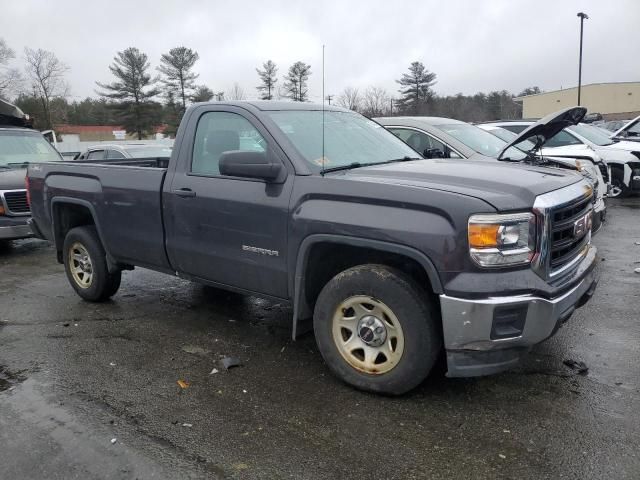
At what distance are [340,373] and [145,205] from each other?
230cm

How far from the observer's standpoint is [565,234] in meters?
3.45

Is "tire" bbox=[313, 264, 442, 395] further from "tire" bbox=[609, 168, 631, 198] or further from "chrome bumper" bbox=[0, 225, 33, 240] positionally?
"tire" bbox=[609, 168, 631, 198]

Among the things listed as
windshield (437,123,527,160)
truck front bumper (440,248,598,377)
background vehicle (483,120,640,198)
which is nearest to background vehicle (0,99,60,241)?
windshield (437,123,527,160)

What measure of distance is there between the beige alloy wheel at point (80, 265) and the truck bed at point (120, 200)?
41cm

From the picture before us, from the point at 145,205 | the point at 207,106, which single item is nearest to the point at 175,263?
the point at 145,205

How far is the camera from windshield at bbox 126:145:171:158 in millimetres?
10152

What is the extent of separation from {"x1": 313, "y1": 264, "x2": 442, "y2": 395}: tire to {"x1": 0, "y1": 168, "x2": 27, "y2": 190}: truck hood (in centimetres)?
669

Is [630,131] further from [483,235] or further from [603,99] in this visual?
[603,99]

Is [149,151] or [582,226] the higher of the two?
[149,151]

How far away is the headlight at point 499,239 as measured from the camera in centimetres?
304

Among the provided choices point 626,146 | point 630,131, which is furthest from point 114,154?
point 630,131

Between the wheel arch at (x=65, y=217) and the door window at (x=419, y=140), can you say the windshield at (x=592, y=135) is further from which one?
the wheel arch at (x=65, y=217)

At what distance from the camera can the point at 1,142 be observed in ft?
31.9

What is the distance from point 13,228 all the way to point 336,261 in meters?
6.35
